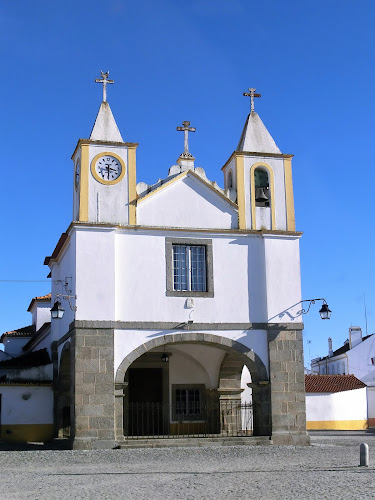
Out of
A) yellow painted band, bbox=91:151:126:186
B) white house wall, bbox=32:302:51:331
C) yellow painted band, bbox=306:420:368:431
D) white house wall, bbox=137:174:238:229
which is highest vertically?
yellow painted band, bbox=91:151:126:186

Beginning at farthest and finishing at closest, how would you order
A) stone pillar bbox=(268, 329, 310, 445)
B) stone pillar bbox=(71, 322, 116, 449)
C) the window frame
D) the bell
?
the bell < the window frame < stone pillar bbox=(268, 329, 310, 445) < stone pillar bbox=(71, 322, 116, 449)

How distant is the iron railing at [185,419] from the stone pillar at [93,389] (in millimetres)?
→ 4237

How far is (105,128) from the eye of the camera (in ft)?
71.8

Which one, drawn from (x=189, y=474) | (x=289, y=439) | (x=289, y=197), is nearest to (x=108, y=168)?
(x=289, y=197)

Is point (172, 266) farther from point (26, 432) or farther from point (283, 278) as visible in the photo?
point (26, 432)

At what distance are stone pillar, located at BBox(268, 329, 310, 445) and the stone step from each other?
546 mm

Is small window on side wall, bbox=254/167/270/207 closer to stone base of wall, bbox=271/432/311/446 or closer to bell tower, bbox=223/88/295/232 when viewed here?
bell tower, bbox=223/88/295/232

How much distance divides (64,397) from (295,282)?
27.5 feet

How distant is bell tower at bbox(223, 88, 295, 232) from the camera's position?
2217 cm

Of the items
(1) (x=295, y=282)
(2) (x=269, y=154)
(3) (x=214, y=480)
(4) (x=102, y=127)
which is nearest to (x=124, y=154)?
(4) (x=102, y=127)

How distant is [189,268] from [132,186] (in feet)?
9.48

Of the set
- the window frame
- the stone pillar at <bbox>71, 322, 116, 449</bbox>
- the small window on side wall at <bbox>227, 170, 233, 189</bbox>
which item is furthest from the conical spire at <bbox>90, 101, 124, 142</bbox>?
the stone pillar at <bbox>71, 322, 116, 449</bbox>

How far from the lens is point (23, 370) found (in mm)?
24281

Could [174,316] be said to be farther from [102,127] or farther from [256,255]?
[102,127]
